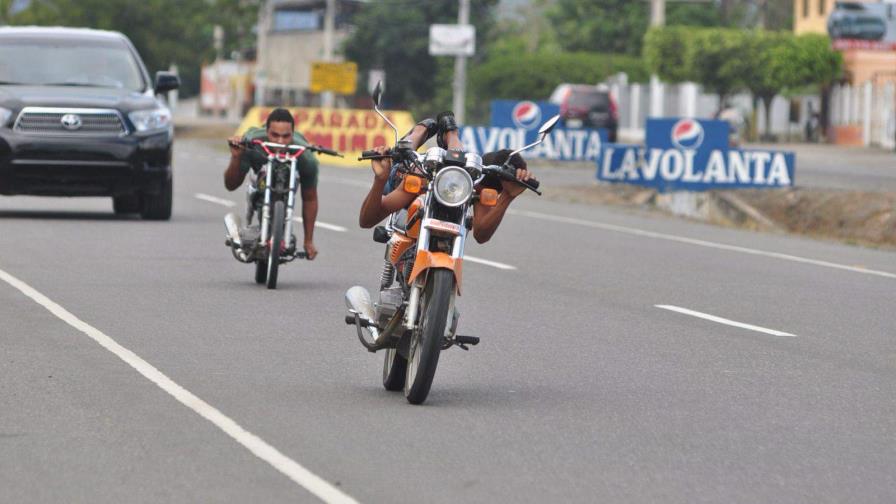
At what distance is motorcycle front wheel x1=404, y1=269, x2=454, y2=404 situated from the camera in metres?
8.48

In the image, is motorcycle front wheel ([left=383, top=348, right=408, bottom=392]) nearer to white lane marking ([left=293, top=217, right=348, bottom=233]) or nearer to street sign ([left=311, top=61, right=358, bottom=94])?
white lane marking ([left=293, top=217, right=348, bottom=233])

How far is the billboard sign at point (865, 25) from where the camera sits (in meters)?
65.1

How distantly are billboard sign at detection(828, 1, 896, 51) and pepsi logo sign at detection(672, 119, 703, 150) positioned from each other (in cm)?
3629

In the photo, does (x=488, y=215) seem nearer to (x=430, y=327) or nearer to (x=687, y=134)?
(x=430, y=327)

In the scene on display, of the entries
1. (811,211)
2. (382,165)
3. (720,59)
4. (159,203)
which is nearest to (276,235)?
(382,165)

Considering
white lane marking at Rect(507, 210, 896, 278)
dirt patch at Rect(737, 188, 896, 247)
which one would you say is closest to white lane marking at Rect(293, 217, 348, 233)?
white lane marking at Rect(507, 210, 896, 278)

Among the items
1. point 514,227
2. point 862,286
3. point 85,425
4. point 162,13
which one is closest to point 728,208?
Result: point 514,227

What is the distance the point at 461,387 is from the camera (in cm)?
955

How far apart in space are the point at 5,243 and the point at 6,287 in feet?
12.2

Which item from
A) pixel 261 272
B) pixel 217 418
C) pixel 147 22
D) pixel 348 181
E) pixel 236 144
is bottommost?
pixel 217 418

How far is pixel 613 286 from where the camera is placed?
15234 millimetres

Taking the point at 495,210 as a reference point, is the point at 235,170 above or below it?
above

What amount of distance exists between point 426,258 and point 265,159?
5634mm

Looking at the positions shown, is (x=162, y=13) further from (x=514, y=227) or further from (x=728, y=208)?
(x=514, y=227)
